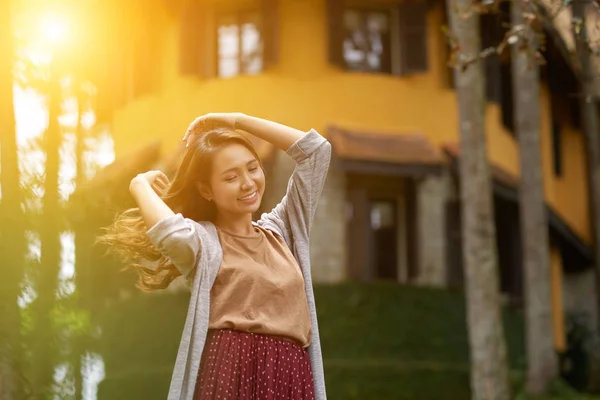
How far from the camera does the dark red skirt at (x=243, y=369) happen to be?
3297mm

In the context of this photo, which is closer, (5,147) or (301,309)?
(301,309)

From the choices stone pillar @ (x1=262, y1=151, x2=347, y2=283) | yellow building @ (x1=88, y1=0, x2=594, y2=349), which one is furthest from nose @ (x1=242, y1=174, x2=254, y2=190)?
stone pillar @ (x1=262, y1=151, x2=347, y2=283)

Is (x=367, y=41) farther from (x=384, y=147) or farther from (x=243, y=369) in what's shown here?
(x=243, y=369)

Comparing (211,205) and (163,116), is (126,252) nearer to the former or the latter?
(211,205)

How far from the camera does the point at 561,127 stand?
23000 mm

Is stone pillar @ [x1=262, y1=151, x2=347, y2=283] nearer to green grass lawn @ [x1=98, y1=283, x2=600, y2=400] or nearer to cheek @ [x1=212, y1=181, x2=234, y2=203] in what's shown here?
green grass lawn @ [x1=98, y1=283, x2=600, y2=400]

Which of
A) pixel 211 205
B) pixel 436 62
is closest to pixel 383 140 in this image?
pixel 436 62

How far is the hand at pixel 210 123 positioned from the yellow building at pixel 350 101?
12.8m

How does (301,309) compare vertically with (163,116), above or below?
below

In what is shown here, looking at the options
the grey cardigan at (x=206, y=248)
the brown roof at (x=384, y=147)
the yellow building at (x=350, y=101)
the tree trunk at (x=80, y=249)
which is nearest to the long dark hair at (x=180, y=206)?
the grey cardigan at (x=206, y=248)

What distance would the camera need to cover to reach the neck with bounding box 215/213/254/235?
A: 3496 mm

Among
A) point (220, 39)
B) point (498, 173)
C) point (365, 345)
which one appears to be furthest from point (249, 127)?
point (498, 173)

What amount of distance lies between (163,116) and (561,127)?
911cm

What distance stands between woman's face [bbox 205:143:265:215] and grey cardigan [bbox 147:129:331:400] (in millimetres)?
124
